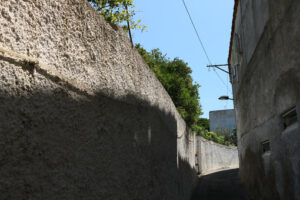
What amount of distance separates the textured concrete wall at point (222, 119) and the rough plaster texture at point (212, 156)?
11567 mm

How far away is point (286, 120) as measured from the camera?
3891 millimetres

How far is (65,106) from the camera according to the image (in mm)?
1513

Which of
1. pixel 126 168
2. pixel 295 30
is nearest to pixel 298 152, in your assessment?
pixel 295 30

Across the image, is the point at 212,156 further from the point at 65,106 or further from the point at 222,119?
the point at 222,119

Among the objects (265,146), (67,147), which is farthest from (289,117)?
(67,147)

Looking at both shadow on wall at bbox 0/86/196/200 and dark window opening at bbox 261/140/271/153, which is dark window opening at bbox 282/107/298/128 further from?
shadow on wall at bbox 0/86/196/200

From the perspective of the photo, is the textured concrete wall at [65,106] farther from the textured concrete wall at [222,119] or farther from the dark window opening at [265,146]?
the textured concrete wall at [222,119]

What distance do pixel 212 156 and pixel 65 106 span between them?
1803 centimetres

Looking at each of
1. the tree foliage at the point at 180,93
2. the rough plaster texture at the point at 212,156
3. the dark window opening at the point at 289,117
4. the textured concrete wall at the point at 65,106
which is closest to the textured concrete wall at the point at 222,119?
the rough plaster texture at the point at 212,156

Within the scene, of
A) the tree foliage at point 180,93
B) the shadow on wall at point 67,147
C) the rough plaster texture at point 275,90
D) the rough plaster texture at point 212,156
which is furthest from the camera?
the rough plaster texture at point 212,156

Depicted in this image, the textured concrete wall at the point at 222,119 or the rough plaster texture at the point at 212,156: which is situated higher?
the textured concrete wall at the point at 222,119

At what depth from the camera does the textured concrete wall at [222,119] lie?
36.6 metres

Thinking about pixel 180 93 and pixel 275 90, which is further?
pixel 180 93

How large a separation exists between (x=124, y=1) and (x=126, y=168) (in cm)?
346
